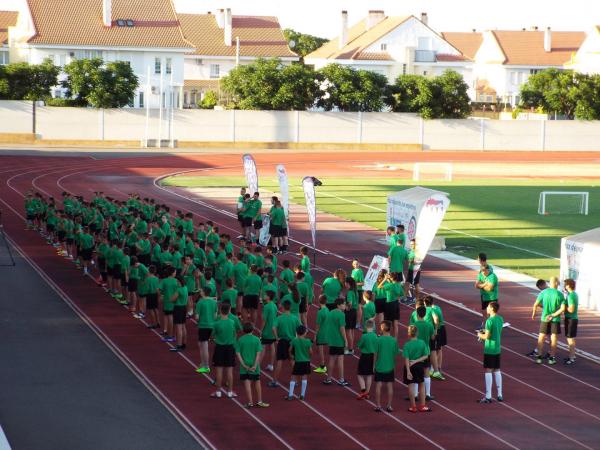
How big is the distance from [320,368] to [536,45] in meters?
106

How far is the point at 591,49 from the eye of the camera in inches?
3935

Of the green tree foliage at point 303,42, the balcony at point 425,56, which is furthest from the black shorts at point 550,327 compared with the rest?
the green tree foliage at point 303,42

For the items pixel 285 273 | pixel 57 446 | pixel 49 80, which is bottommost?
pixel 57 446

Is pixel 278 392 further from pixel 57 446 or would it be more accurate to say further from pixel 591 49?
pixel 591 49

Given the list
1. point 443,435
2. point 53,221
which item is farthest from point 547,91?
point 443,435

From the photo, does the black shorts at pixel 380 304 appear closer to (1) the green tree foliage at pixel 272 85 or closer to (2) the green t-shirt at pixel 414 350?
(2) the green t-shirt at pixel 414 350

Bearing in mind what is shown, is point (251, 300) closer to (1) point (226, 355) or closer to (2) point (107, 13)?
(1) point (226, 355)

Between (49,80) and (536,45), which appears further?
(536,45)

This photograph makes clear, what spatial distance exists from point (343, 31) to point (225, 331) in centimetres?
8933

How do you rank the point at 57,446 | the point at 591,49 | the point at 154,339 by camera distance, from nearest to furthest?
the point at 57,446
the point at 154,339
the point at 591,49

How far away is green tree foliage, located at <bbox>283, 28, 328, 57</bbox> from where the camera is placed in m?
128

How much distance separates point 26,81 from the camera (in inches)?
2680

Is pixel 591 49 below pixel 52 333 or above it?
above

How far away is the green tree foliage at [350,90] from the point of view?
71938 millimetres
